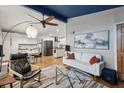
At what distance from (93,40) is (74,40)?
2.68 ft

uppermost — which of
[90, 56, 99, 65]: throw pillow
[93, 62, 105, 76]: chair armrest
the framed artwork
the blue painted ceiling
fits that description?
the blue painted ceiling

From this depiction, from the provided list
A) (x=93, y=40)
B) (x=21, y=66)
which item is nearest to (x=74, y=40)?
(x=93, y=40)

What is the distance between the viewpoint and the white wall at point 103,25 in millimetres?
2596

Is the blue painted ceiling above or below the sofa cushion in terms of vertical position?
above

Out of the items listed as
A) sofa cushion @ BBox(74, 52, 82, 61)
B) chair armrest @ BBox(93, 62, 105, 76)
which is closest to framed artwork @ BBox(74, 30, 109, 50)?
sofa cushion @ BBox(74, 52, 82, 61)

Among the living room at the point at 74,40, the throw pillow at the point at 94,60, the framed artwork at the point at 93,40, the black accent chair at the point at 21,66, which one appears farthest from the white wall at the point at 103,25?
the black accent chair at the point at 21,66

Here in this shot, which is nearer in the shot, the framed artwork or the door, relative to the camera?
the door

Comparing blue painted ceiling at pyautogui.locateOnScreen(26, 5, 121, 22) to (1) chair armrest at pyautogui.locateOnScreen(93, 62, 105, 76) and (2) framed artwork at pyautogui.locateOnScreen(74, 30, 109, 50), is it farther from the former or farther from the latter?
(1) chair armrest at pyautogui.locateOnScreen(93, 62, 105, 76)

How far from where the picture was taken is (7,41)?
212 centimetres

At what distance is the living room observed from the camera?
2.13 metres

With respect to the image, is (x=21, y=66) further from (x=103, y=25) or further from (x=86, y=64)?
(x=103, y=25)
